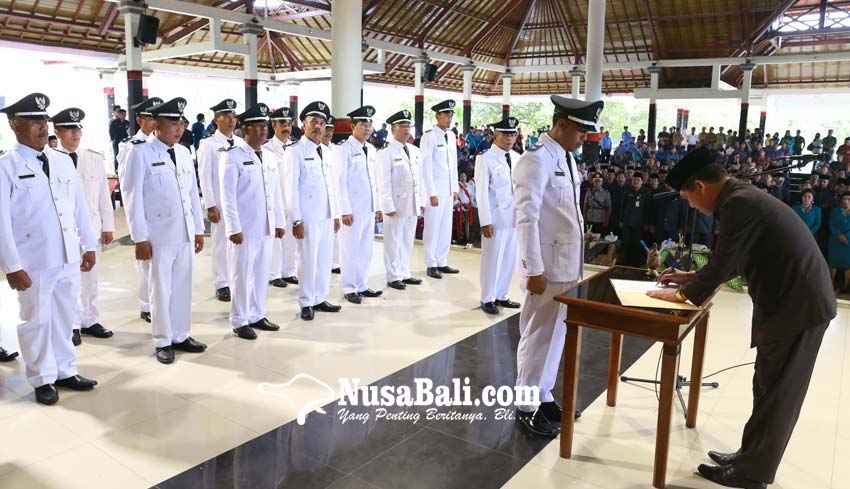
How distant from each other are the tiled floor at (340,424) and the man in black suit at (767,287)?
0.41 m

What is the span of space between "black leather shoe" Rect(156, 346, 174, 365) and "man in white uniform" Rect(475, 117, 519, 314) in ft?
8.05

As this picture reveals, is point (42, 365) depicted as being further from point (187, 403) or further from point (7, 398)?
point (187, 403)

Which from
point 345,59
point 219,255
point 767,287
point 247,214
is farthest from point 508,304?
point 345,59

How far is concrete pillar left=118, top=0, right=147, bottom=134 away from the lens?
1140cm

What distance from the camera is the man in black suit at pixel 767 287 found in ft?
7.54

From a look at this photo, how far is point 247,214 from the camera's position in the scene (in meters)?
4.40

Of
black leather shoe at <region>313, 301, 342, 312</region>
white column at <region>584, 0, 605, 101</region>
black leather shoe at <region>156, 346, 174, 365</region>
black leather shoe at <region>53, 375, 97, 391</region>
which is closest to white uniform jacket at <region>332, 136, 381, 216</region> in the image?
black leather shoe at <region>313, 301, 342, 312</region>

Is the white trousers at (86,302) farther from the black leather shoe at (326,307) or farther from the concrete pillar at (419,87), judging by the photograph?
the concrete pillar at (419,87)

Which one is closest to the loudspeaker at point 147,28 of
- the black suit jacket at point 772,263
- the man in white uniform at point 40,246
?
the man in white uniform at point 40,246

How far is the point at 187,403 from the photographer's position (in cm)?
332

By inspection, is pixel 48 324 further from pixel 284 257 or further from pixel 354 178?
pixel 284 257

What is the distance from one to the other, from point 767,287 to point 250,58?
1397cm

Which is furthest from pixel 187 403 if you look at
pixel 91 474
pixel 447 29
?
pixel 447 29

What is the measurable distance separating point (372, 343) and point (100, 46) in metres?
13.4
